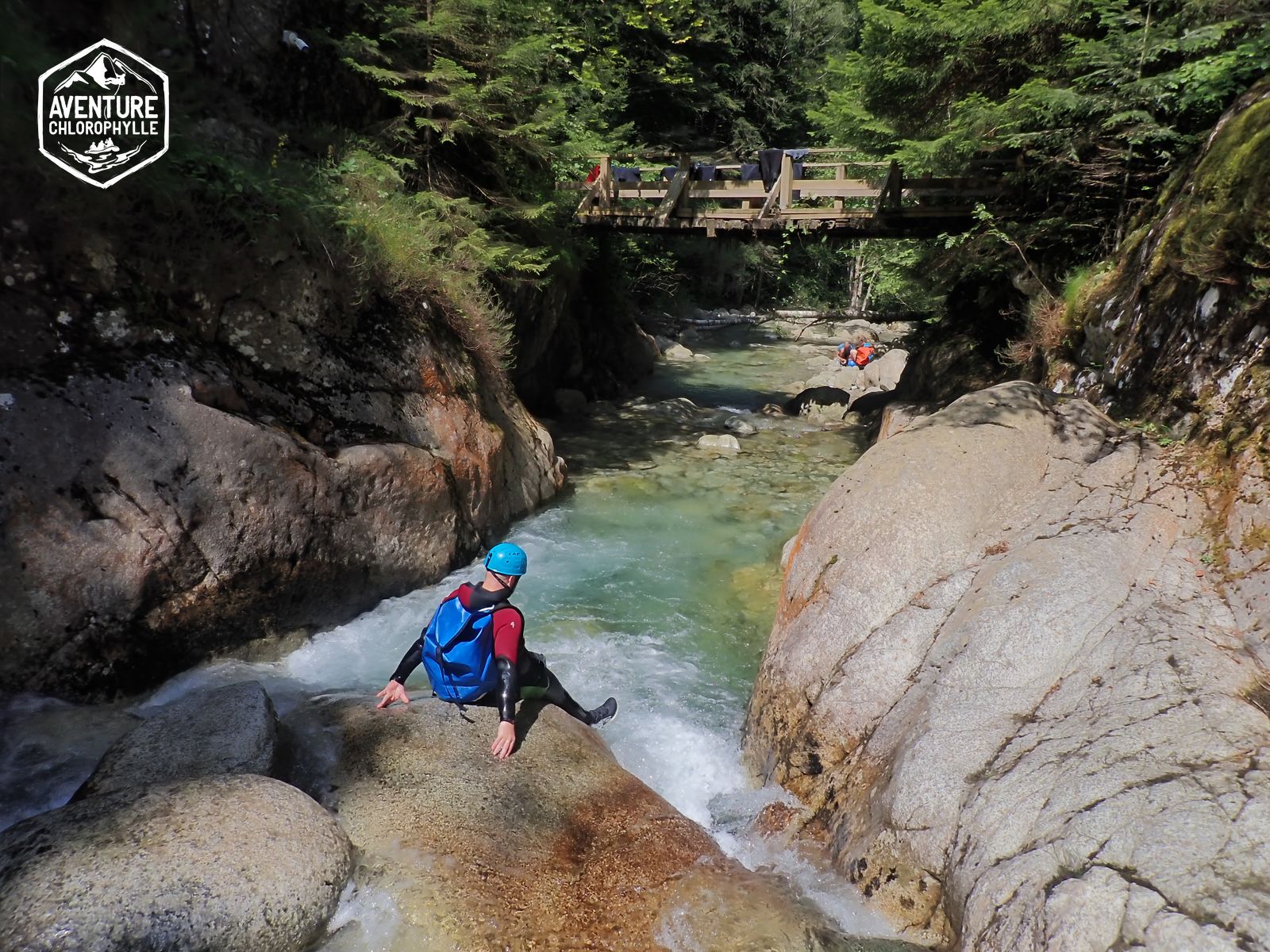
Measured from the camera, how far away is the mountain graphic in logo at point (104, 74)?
695cm

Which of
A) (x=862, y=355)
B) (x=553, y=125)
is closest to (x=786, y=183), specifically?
(x=553, y=125)

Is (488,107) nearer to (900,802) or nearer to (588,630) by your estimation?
(588,630)

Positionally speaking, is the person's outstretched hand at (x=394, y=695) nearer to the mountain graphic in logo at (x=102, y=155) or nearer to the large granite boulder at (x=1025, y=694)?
the large granite boulder at (x=1025, y=694)

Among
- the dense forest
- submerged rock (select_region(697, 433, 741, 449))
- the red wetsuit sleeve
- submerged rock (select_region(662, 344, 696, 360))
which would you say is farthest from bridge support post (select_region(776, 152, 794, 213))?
the red wetsuit sleeve

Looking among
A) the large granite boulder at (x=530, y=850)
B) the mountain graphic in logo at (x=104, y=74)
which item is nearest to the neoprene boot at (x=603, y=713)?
the large granite boulder at (x=530, y=850)

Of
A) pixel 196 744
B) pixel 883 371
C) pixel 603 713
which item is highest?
pixel 883 371

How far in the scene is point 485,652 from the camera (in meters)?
4.73

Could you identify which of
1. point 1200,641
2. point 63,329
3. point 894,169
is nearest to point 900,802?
point 1200,641

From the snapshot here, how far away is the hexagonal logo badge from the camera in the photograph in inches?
251

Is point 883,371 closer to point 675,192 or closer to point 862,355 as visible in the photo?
point 862,355

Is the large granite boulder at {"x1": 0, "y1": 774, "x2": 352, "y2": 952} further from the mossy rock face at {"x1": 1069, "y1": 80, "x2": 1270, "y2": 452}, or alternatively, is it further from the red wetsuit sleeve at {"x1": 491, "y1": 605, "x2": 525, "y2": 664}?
the mossy rock face at {"x1": 1069, "y1": 80, "x2": 1270, "y2": 452}

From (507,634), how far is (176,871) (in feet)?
6.39

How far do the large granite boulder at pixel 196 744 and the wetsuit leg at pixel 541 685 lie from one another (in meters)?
1.46

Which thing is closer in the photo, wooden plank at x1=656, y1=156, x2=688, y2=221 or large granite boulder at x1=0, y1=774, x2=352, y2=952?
large granite boulder at x1=0, y1=774, x2=352, y2=952
